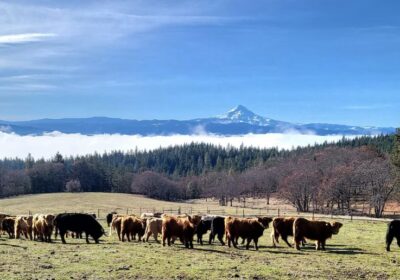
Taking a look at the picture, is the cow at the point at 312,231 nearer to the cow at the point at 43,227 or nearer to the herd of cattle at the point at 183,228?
the herd of cattle at the point at 183,228

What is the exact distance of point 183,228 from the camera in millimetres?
27469

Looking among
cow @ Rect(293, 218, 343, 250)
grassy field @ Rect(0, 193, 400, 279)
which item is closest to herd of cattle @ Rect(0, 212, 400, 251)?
cow @ Rect(293, 218, 343, 250)

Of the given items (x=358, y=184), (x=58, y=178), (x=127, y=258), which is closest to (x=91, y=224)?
(x=127, y=258)

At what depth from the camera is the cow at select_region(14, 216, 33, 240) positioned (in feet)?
103

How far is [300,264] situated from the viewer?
69.9 ft

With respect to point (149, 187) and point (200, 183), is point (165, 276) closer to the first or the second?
point (149, 187)

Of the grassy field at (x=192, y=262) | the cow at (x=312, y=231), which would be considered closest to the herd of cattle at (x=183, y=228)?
the cow at (x=312, y=231)

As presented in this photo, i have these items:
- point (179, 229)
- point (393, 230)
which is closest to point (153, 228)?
point (179, 229)

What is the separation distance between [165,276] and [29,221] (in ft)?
56.4

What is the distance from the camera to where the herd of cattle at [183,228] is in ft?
90.9

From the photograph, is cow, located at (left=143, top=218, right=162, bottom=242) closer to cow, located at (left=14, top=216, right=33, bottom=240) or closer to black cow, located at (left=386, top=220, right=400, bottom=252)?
cow, located at (left=14, top=216, right=33, bottom=240)

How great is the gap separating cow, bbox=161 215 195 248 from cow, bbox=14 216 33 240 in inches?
394

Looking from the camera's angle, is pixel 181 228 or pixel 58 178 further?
pixel 58 178

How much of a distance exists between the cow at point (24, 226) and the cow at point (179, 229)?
1000cm
